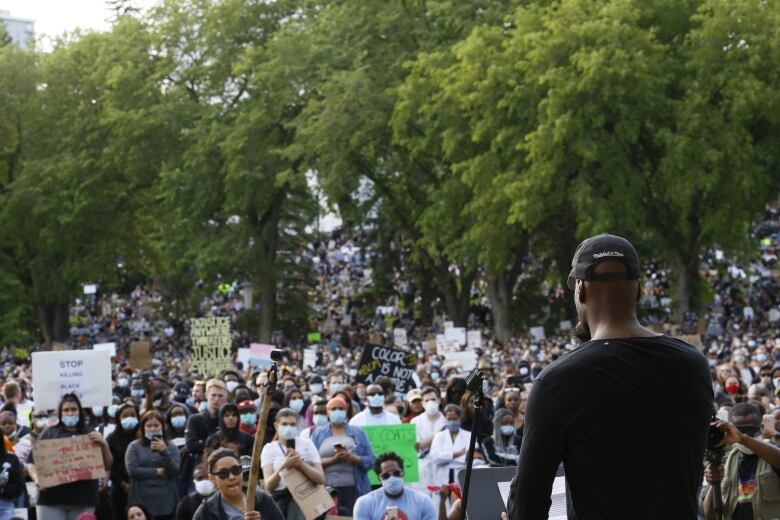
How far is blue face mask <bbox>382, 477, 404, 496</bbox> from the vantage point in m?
11.2

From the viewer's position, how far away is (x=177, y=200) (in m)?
50.8

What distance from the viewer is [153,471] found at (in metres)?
12.7

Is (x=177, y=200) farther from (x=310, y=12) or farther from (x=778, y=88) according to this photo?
(x=778, y=88)

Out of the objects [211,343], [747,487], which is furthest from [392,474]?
[211,343]

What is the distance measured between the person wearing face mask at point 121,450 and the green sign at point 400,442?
6.55 feet

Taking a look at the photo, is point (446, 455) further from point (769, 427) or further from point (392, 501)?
point (769, 427)

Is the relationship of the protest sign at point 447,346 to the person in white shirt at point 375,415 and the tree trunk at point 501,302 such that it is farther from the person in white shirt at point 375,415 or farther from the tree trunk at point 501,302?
the person in white shirt at point 375,415

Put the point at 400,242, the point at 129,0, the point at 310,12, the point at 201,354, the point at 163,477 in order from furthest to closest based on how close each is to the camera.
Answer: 1. the point at 129,0
2. the point at 400,242
3. the point at 310,12
4. the point at 201,354
5. the point at 163,477

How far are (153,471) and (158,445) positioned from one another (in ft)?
0.69

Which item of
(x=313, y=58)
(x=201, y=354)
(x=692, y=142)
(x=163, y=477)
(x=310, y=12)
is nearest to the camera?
(x=163, y=477)

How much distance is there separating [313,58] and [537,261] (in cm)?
1136

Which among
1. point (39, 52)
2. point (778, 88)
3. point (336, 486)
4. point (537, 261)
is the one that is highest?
point (39, 52)

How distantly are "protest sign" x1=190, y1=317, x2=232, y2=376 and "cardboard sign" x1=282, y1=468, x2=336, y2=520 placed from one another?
17935 millimetres

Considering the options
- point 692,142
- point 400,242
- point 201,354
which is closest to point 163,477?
point 201,354
